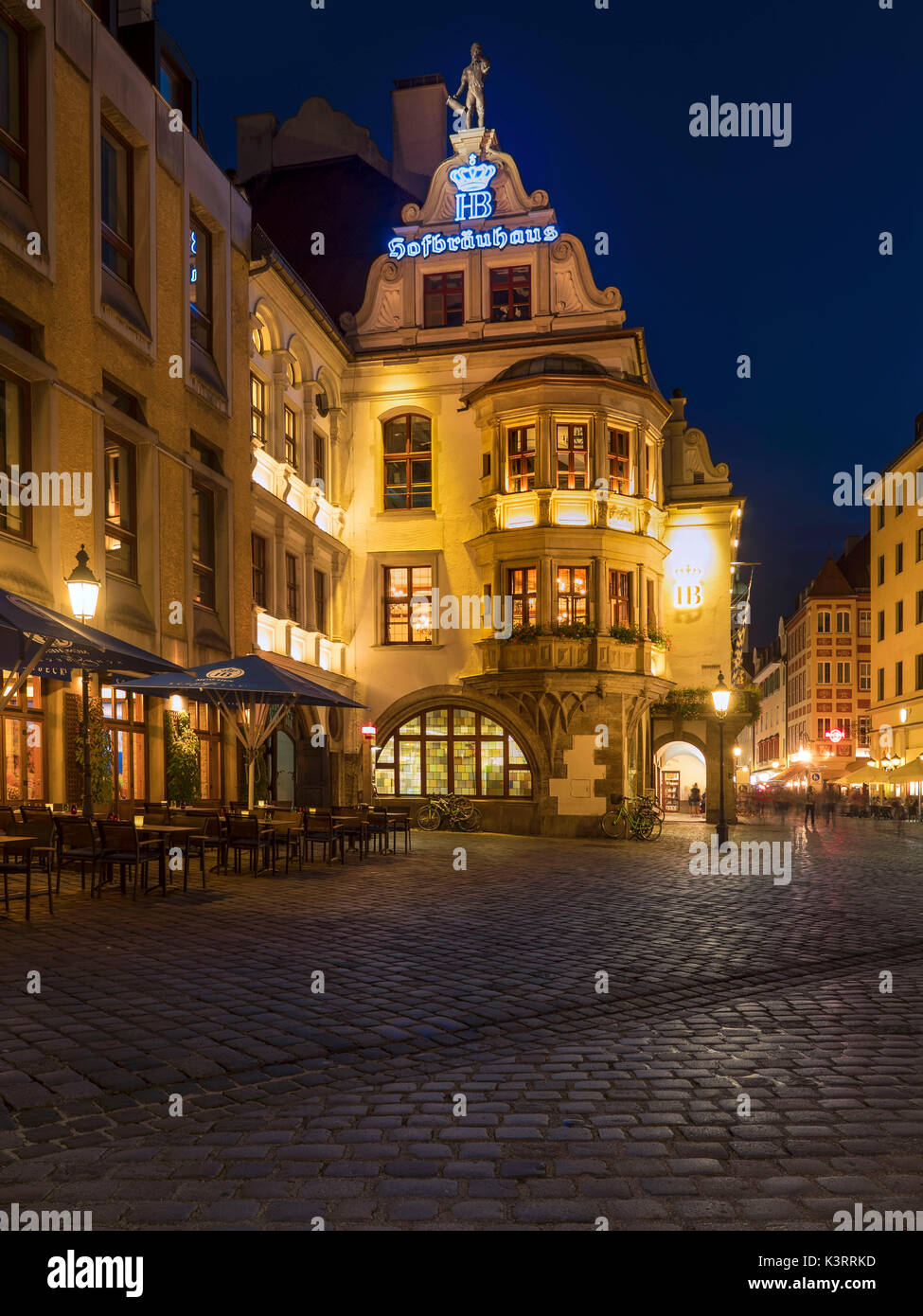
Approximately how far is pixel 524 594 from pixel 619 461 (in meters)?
4.58

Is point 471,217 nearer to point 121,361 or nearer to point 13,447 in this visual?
point 121,361

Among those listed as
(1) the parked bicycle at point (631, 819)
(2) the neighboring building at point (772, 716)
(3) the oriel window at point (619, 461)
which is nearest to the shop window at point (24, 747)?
(1) the parked bicycle at point (631, 819)

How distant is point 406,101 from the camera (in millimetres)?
39406

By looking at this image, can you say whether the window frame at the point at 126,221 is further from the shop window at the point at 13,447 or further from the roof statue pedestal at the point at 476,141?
the roof statue pedestal at the point at 476,141

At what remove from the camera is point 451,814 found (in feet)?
96.7

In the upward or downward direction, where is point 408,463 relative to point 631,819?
upward

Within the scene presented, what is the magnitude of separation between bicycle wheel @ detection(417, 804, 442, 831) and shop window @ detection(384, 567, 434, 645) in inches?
190

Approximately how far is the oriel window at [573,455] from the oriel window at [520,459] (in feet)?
2.58

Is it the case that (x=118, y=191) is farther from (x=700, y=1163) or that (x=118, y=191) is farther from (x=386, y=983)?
(x=700, y=1163)

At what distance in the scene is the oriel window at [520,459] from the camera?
29766 mm

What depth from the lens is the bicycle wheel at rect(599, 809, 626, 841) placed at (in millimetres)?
27672

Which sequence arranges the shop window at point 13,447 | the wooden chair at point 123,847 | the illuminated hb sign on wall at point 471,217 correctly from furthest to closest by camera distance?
the illuminated hb sign on wall at point 471,217, the shop window at point 13,447, the wooden chair at point 123,847

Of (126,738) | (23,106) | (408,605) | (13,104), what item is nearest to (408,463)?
(408,605)

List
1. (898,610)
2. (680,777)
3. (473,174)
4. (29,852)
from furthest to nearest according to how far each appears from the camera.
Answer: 1. (898,610)
2. (680,777)
3. (473,174)
4. (29,852)
